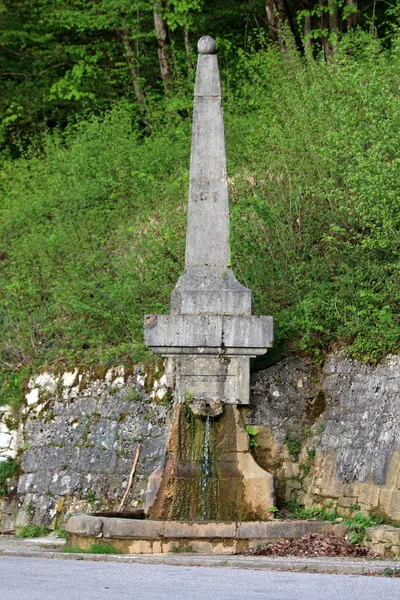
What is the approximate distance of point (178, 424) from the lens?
13289 millimetres

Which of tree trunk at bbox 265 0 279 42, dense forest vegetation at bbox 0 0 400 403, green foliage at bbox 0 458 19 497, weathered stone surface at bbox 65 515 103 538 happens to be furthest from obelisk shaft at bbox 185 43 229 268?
tree trunk at bbox 265 0 279 42

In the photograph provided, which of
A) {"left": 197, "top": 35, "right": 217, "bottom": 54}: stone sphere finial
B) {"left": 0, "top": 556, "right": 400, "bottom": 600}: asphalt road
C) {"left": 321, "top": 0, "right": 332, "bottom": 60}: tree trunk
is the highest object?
{"left": 321, "top": 0, "right": 332, "bottom": 60}: tree trunk

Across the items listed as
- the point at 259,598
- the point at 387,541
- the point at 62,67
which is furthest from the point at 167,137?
the point at 259,598

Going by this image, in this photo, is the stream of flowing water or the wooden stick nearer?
the stream of flowing water

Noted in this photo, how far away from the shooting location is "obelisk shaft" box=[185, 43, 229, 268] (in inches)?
539

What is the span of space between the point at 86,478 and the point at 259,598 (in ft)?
24.2

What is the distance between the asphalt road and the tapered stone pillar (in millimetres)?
2934

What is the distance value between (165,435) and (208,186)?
340 cm

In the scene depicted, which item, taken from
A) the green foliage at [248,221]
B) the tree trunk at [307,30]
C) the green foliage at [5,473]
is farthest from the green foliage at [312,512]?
the tree trunk at [307,30]

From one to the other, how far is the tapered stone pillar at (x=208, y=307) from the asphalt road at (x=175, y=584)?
2934 mm

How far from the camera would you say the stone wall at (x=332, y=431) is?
12.7 metres

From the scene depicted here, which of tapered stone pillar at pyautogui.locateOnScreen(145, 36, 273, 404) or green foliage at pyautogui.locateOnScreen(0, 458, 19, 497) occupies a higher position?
tapered stone pillar at pyautogui.locateOnScreen(145, 36, 273, 404)

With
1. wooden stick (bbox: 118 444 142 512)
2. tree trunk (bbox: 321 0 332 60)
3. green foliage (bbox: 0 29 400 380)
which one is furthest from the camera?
tree trunk (bbox: 321 0 332 60)

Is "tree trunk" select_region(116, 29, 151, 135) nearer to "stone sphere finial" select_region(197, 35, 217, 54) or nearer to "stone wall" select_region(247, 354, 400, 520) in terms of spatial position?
"stone sphere finial" select_region(197, 35, 217, 54)
